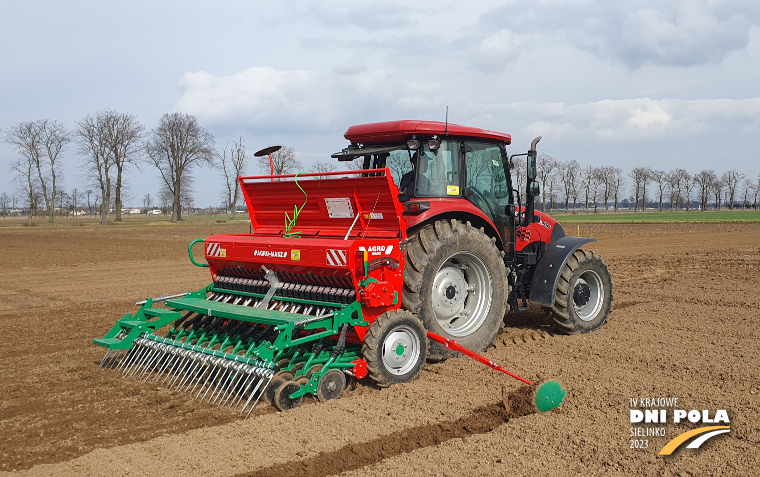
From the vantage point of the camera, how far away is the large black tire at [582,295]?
7098 millimetres

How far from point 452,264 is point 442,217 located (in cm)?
53

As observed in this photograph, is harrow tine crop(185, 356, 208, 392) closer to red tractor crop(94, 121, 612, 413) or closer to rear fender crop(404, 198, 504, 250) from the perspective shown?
red tractor crop(94, 121, 612, 413)

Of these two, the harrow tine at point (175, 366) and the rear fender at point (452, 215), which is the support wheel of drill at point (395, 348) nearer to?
the rear fender at point (452, 215)

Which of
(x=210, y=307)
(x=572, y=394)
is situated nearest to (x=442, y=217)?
(x=572, y=394)

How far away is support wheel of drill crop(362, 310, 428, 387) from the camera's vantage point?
5000 mm

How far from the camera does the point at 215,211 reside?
129875 mm

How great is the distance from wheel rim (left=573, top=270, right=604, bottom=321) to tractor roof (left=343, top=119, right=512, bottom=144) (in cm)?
225

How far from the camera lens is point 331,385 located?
4.81 m

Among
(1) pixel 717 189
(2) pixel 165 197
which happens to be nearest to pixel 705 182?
(1) pixel 717 189

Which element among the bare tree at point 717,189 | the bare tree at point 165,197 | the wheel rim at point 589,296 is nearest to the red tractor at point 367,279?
the wheel rim at point 589,296

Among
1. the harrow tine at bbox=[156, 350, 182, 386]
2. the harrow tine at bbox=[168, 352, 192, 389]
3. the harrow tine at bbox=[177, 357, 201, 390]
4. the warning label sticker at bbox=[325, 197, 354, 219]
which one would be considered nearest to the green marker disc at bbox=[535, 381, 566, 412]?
the warning label sticker at bbox=[325, 197, 354, 219]

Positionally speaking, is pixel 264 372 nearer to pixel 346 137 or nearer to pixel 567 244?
pixel 346 137

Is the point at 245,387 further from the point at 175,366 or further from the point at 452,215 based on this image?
the point at 452,215

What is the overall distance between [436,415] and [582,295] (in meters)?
3.66
